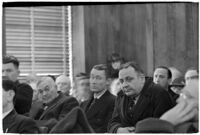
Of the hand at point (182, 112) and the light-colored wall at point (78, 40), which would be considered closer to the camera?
the hand at point (182, 112)

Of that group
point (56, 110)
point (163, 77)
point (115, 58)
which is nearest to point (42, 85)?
point (56, 110)

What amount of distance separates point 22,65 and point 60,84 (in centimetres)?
22

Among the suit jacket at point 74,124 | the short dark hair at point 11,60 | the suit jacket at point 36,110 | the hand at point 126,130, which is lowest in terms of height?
the hand at point 126,130

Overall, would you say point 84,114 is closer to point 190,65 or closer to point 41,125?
point 41,125

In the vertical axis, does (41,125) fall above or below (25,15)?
below

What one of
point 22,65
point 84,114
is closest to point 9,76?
point 22,65

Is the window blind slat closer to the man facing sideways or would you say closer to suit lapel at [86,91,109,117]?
suit lapel at [86,91,109,117]

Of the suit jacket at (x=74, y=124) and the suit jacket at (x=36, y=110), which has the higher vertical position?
the suit jacket at (x=36, y=110)

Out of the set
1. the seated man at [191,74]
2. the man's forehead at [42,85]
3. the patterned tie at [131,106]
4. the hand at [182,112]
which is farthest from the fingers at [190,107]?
the man's forehead at [42,85]

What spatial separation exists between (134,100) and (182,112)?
24 centimetres

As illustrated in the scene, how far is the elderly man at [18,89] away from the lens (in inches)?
94.1

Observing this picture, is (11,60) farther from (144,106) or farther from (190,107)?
(190,107)

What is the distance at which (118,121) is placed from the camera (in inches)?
92.4

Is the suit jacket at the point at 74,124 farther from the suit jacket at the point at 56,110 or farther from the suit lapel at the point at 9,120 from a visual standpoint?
the suit lapel at the point at 9,120
